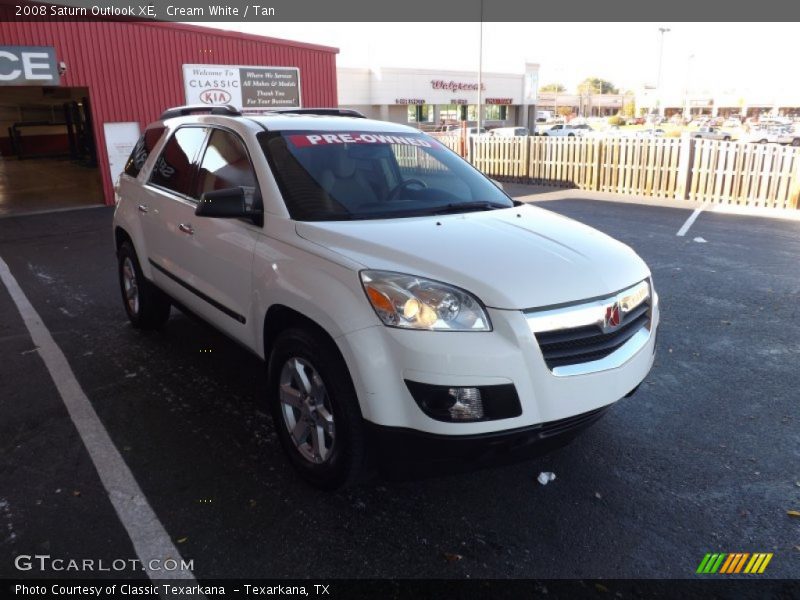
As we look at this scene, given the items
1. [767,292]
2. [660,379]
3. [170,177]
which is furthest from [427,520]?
[767,292]

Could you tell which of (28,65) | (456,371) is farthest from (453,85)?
(456,371)

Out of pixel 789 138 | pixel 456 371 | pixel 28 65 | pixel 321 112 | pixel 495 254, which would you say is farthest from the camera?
pixel 789 138

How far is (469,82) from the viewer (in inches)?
2013

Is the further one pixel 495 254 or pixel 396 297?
Result: pixel 495 254

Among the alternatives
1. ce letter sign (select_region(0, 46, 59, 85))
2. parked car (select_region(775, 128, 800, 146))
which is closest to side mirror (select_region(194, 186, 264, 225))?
ce letter sign (select_region(0, 46, 59, 85))

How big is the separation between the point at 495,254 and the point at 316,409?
3.71 feet

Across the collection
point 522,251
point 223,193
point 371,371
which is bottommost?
point 371,371

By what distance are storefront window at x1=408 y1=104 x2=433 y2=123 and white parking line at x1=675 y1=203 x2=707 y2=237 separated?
3768 cm

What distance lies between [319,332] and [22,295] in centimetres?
542

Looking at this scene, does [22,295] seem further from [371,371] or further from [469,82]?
[469,82]

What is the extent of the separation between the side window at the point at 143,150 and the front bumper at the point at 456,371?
341 cm

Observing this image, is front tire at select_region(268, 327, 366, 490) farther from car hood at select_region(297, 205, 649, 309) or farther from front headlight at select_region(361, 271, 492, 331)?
car hood at select_region(297, 205, 649, 309)

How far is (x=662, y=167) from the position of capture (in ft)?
47.6
